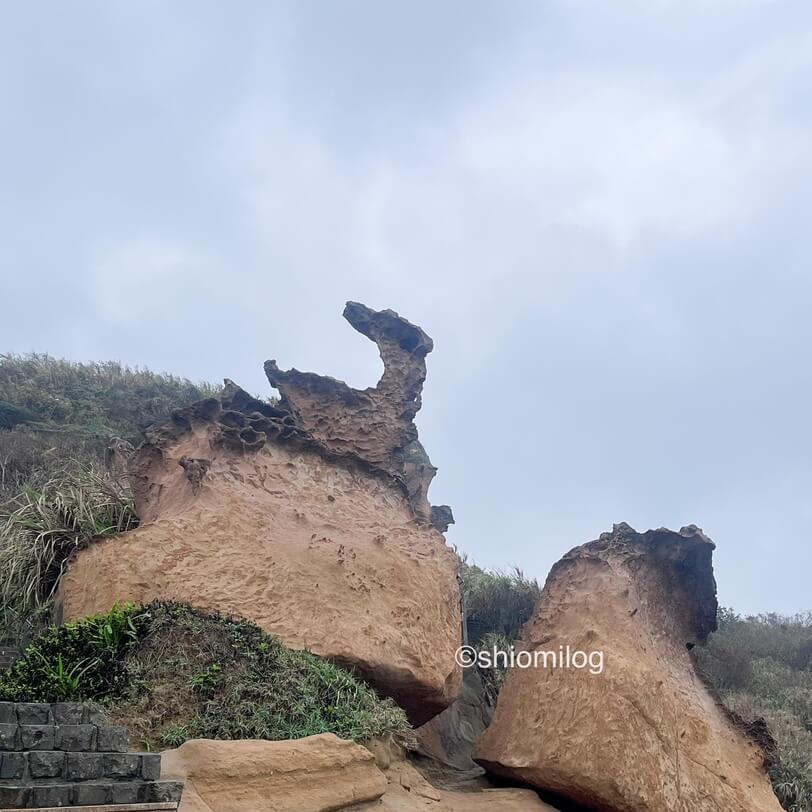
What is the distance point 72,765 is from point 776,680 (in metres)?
13.5

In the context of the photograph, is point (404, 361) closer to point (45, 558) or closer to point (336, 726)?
point (45, 558)

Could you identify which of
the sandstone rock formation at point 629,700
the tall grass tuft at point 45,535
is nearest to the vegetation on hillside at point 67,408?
the tall grass tuft at point 45,535

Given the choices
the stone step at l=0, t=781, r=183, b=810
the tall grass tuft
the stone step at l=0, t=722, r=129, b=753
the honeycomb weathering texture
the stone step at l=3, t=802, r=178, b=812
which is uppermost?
the honeycomb weathering texture

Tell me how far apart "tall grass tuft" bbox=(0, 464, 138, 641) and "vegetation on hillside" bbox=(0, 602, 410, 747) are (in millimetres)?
2270

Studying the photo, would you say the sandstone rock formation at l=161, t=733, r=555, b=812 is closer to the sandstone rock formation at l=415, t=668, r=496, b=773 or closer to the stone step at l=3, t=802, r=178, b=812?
the stone step at l=3, t=802, r=178, b=812

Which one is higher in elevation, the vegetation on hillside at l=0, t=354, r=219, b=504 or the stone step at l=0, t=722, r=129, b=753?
the vegetation on hillside at l=0, t=354, r=219, b=504

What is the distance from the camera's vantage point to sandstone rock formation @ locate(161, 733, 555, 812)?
4453 mm

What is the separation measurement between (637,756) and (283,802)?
11.4ft

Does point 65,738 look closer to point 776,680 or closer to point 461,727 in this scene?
point 461,727

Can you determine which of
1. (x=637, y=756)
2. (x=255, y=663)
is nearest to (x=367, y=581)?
(x=255, y=663)

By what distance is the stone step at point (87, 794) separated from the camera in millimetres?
3557

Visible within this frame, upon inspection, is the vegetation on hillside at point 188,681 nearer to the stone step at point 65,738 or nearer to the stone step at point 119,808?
the stone step at point 65,738

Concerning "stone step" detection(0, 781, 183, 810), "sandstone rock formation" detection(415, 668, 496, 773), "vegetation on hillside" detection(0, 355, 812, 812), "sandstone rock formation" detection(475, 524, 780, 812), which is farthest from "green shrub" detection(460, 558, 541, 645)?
"stone step" detection(0, 781, 183, 810)

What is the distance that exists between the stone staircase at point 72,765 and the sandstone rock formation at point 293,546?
2.59 m
